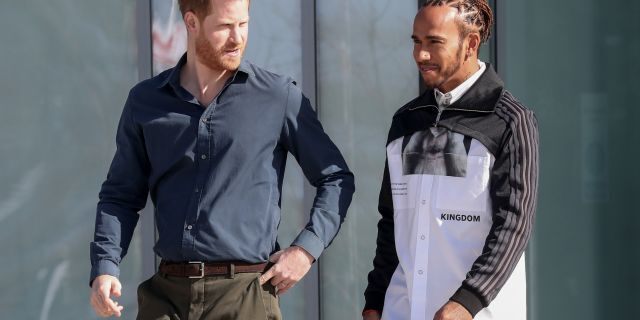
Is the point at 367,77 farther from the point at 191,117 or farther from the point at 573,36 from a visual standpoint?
the point at 191,117

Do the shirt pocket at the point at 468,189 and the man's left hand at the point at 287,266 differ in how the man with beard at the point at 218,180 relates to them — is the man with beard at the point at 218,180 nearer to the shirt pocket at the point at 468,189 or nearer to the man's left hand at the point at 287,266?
the man's left hand at the point at 287,266

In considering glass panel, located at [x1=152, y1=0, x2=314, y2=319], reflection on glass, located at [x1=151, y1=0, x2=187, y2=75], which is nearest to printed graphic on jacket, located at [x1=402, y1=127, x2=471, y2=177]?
glass panel, located at [x1=152, y1=0, x2=314, y2=319]

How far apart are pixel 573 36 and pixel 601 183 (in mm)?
749

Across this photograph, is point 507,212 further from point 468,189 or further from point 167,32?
point 167,32

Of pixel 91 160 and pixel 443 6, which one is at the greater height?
pixel 443 6

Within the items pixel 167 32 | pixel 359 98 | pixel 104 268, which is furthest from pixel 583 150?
pixel 104 268

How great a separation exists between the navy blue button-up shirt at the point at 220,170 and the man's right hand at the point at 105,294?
0.13ft

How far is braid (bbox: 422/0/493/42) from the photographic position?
3557mm

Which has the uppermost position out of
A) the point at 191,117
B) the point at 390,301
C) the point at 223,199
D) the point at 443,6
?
the point at 443,6

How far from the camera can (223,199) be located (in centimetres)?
366

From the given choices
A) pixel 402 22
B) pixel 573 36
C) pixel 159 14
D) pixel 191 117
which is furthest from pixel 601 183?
pixel 191 117

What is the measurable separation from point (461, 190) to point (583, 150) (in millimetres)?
2598

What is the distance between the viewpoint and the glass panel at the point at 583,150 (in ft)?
19.1

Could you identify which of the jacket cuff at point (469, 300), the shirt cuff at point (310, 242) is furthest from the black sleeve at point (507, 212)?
the shirt cuff at point (310, 242)
